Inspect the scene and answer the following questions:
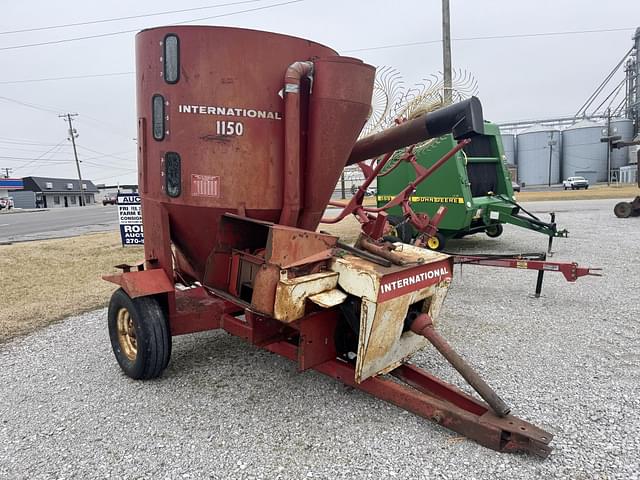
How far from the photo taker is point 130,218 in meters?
8.69

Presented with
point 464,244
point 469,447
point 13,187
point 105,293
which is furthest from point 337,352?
point 13,187

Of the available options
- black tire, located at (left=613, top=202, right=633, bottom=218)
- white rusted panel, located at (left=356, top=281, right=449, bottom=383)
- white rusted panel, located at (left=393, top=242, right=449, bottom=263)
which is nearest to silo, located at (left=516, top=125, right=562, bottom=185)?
black tire, located at (left=613, top=202, right=633, bottom=218)

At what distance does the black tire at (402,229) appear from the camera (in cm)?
641

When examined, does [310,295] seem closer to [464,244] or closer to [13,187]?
[464,244]

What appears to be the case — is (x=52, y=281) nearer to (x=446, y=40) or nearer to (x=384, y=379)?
(x=384, y=379)

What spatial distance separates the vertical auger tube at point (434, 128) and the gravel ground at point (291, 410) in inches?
68.0

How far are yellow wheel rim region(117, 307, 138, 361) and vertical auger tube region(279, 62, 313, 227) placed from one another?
143 centimetres

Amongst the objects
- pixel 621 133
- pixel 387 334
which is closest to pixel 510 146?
pixel 621 133

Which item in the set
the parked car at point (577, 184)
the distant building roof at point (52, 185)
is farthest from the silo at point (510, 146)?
the distant building roof at point (52, 185)

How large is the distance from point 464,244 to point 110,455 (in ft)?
27.9

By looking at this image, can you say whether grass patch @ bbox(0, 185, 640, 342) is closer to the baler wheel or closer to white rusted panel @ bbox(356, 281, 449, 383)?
the baler wheel

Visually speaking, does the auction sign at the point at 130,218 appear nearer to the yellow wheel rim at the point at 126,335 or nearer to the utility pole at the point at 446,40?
the yellow wheel rim at the point at 126,335

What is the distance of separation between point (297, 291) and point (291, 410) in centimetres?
85

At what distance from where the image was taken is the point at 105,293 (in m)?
6.04
